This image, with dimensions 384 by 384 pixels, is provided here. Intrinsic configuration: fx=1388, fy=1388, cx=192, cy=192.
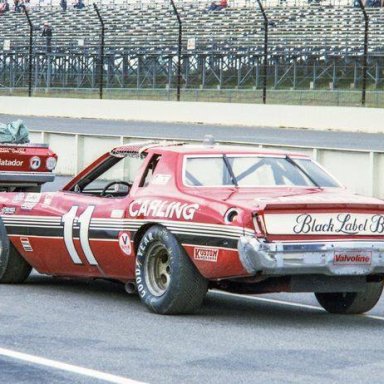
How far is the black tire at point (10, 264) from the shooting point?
11758 millimetres

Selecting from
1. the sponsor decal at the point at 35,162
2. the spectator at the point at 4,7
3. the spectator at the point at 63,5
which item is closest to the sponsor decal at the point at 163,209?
the sponsor decal at the point at 35,162

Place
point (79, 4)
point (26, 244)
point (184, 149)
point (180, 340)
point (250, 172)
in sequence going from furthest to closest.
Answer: point (79, 4) → point (26, 244) → point (184, 149) → point (250, 172) → point (180, 340)

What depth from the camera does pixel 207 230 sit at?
384 inches

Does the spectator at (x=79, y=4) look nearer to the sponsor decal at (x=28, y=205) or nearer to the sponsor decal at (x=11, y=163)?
the sponsor decal at (x=11, y=163)

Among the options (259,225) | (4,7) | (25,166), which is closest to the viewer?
(259,225)

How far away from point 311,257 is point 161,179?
1.59m

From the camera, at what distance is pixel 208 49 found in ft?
160

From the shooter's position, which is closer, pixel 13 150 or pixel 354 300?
pixel 354 300

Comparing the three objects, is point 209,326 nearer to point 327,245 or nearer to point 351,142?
point 327,245

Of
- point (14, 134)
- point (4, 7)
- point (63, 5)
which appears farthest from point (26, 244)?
point (4, 7)

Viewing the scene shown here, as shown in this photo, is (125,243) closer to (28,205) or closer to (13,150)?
(28,205)

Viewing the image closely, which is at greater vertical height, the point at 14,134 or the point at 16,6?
the point at 14,134

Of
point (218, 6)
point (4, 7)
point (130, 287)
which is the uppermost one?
point (130, 287)

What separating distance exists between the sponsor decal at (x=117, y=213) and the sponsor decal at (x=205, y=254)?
0.99 meters
